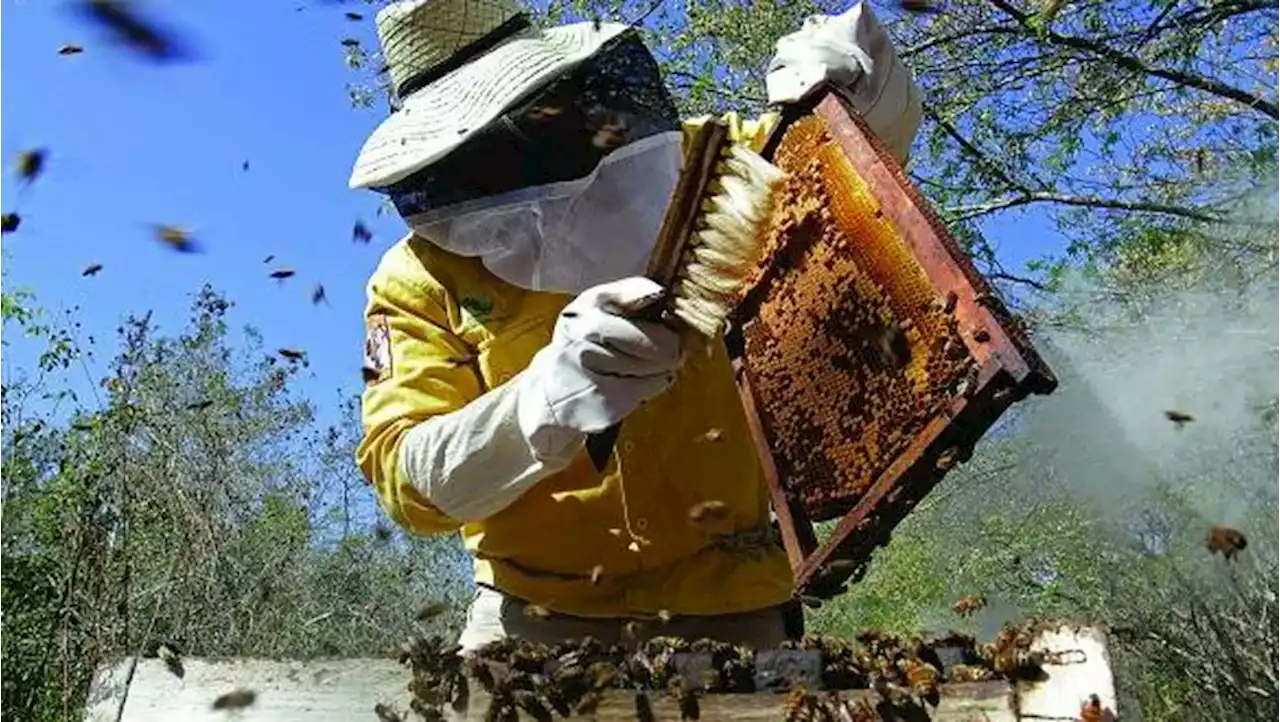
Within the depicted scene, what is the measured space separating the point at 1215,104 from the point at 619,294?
38.9ft

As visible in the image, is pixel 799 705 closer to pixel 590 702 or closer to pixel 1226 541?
pixel 590 702

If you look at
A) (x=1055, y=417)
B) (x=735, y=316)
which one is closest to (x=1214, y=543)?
(x=735, y=316)

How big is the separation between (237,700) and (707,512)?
1.04 m

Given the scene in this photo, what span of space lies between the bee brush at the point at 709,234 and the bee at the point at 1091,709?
84cm

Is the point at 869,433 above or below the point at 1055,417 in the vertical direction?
below

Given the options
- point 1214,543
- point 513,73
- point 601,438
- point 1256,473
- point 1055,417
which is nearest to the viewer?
point 601,438

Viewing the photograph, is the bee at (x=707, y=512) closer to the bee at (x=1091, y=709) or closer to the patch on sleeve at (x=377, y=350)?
the patch on sleeve at (x=377, y=350)

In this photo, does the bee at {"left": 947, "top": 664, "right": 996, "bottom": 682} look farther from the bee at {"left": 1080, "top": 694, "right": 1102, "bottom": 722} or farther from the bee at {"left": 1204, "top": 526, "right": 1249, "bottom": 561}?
the bee at {"left": 1204, "top": 526, "right": 1249, "bottom": 561}

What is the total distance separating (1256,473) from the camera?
11.5m

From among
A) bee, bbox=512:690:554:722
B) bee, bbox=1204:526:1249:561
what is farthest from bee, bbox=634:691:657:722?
bee, bbox=1204:526:1249:561

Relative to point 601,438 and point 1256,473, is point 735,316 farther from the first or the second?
point 1256,473

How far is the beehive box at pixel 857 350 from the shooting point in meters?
2.49

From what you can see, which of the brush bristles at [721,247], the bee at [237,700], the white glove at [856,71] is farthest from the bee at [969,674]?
the white glove at [856,71]

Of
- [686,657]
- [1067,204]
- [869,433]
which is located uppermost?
[1067,204]
